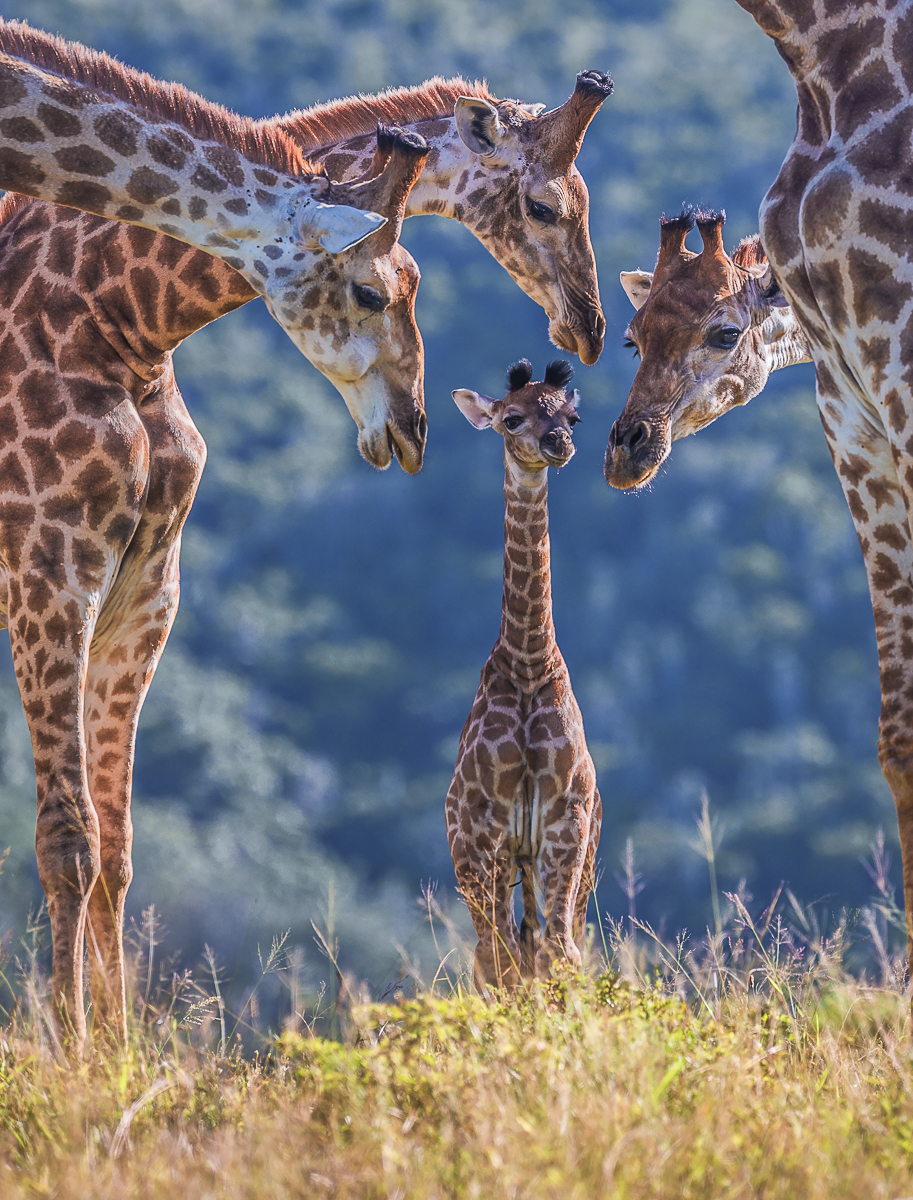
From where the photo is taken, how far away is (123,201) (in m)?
5.07

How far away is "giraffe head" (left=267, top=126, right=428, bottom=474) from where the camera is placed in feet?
17.1

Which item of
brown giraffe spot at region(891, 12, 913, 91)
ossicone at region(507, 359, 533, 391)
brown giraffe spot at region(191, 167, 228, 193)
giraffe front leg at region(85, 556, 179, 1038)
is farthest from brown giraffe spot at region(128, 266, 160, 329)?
brown giraffe spot at region(891, 12, 913, 91)

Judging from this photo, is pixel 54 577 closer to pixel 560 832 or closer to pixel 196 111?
pixel 196 111

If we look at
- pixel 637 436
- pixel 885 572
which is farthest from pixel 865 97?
pixel 637 436

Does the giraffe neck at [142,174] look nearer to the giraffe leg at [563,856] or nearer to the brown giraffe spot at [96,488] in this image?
the brown giraffe spot at [96,488]

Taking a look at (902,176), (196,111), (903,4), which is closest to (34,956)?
(196,111)

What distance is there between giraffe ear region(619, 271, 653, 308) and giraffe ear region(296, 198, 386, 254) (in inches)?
103

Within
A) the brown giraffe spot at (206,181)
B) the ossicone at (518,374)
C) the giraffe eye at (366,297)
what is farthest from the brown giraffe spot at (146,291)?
the ossicone at (518,374)

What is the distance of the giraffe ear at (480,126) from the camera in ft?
22.9

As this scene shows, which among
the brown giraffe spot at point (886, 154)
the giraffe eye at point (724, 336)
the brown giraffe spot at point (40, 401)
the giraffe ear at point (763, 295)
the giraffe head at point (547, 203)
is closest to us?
the brown giraffe spot at point (886, 154)

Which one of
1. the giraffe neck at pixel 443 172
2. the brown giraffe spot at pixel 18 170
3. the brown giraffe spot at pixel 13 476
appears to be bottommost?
the brown giraffe spot at pixel 13 476

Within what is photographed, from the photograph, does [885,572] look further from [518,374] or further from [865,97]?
[518,374]

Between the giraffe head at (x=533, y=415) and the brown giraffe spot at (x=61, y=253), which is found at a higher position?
the brown giraffe spot at (x=61, y=253)

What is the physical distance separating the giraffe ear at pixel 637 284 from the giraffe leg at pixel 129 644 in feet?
9.57
